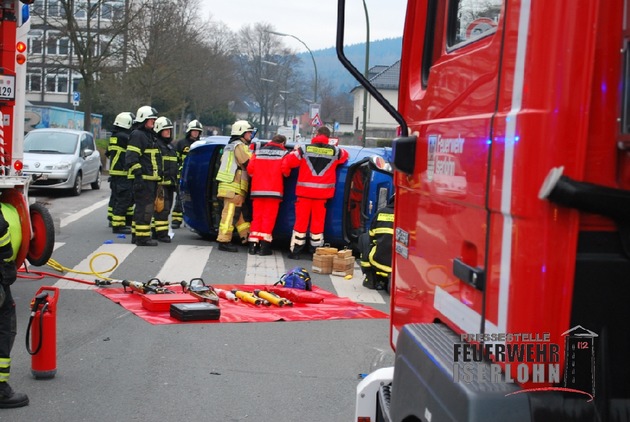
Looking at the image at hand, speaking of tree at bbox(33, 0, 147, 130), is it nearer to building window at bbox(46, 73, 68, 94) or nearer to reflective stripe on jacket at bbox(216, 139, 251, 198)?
reflective stripe on jacket at bbox(216, 139, 251, 198)

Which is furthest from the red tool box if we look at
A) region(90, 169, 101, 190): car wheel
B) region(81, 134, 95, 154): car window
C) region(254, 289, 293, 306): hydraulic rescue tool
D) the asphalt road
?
region(90, 169, 101, 190): car wheel

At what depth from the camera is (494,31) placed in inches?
105

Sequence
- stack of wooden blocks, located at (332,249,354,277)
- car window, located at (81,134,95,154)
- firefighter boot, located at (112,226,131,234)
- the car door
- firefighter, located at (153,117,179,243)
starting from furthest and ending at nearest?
car window, located at (81,134,95,154) → the car door → firefighter boot, located at (112,226,131,234) → firefighter, located at (153,117,179,243) → stack of wooden blocks, located at (332,249,354,277)

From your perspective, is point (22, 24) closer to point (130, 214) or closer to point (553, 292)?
point (130, 214)

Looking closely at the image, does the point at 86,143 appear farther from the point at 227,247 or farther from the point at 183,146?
the point at 227,247

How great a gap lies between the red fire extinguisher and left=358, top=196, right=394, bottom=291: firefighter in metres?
4.46

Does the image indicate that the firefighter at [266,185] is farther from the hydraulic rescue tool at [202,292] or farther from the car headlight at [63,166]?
the car headlight at [63,166]

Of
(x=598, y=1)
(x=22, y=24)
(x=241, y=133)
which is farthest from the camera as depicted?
(x=241, y=133)

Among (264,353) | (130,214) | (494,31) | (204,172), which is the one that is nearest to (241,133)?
(204,172)

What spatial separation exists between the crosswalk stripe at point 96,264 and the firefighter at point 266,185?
1.92 meters

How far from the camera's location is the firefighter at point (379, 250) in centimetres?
998

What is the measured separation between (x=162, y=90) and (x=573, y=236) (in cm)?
4702

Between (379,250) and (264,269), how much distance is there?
231 cm

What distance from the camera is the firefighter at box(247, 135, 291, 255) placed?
1269 cm
